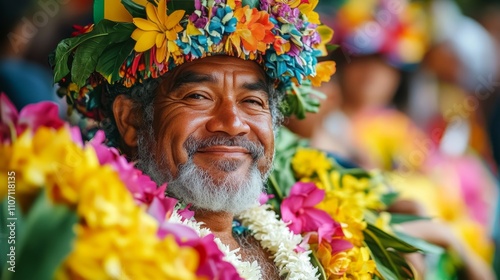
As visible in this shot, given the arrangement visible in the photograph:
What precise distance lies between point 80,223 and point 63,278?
0.12 metres

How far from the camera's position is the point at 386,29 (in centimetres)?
529

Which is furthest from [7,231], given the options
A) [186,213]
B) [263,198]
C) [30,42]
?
[30,42]

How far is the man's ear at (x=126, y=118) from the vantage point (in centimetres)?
262

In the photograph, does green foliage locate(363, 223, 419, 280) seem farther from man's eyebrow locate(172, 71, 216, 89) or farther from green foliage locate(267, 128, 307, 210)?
man's eyebrow locate(172, 71, 216, 89)

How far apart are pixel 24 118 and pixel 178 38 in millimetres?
731

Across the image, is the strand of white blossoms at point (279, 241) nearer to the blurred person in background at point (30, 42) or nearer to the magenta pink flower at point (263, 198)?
the magenta pink flower at point (263, 198)

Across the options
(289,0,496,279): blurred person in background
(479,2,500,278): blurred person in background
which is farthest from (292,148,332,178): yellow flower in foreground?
(479,2,500,278): blurred person in background

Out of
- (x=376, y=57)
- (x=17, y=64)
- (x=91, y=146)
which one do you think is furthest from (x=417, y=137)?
(x=91, y=146)

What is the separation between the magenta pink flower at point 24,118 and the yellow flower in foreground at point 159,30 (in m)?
0.61

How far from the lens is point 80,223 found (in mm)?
1681

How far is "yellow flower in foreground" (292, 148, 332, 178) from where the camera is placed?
10.4 feet

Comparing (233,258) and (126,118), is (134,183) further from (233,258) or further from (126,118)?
(126,118)

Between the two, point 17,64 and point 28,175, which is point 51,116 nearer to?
point 28,175

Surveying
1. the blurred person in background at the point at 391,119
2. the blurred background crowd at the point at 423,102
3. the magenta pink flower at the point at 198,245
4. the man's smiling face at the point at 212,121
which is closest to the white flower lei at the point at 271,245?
the man's smiling face at the point at 212,121
